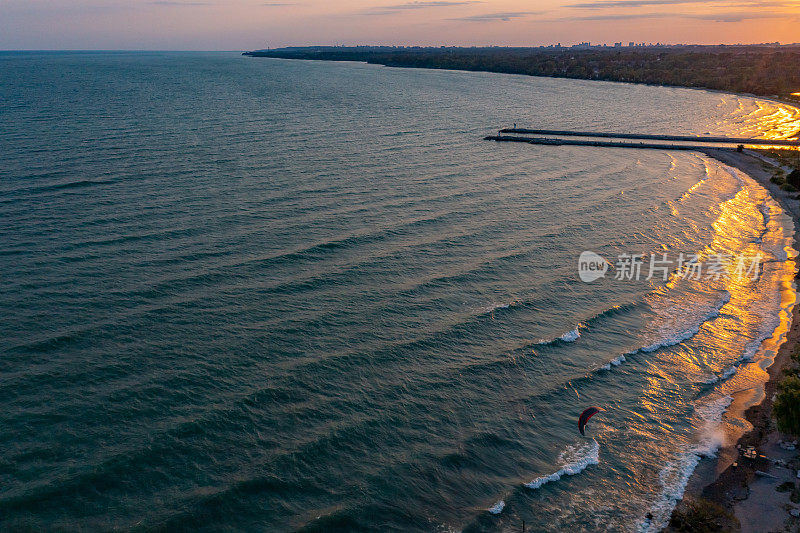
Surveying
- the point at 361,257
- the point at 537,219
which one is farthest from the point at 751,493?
the point at 537,219

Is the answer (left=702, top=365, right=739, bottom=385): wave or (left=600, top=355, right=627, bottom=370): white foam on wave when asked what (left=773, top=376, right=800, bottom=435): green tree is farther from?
(left=600, top=355, right=627, bottom=370): white foam on wave

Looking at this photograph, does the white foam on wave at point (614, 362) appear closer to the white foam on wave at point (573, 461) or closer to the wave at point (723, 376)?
the wave at point (723, 376)

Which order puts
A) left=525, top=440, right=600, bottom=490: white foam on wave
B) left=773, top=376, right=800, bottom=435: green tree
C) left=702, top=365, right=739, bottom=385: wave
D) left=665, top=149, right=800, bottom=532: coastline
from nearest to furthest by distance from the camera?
left=665, top=149, right=800, bottom=532: coastline, left=525, top=440, right=600, bottom=490: white foam on wave, left=773, top=376, right=800, bottom=435: green tree, left=702, top=365, right=739, bottom=385: wave

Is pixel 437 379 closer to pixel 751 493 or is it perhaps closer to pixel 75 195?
pixel 751 493

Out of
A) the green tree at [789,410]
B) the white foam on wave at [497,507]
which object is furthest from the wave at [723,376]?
the white foam on wave at [497,507]

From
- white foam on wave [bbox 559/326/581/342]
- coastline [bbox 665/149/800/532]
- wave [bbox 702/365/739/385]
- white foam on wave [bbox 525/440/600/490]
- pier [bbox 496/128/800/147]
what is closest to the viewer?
coastline [bbox 665/149/800/532]

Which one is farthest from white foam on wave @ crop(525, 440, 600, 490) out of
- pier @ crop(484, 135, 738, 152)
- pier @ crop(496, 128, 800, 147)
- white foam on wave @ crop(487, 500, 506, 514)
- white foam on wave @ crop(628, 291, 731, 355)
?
pier @ crop(496, 128, 800, 147)
